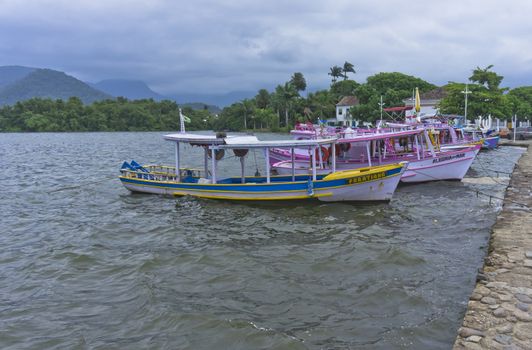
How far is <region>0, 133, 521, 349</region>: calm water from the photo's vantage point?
7.83 meters

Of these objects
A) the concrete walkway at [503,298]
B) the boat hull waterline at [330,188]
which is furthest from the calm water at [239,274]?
the concrete walkway at [503,298]

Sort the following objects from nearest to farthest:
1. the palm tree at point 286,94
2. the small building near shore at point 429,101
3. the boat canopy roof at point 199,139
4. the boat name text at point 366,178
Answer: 1. the boat name text at point 366,178
2. the boat canopy roof at point 199,139
3. the small building near shore at point 429,101
4. the palm tree at point 286,94

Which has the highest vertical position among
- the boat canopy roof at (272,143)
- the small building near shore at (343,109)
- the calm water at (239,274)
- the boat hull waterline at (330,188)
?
the small building near shore at (343,109)

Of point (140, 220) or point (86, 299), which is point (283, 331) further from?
point (140, 220)

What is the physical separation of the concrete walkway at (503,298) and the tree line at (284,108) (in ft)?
73.6

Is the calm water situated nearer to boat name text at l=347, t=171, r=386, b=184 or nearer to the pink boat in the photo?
boat name text at l=347, t=171, r=386, b=184

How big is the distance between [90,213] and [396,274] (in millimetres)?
13754

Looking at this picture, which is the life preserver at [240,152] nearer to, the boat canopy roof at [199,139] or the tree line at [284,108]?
the boat canopy roof at [199,139]

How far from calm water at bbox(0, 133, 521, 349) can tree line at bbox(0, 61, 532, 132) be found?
58.9 ft

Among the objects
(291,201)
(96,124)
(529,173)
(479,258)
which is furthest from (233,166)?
(96,124)

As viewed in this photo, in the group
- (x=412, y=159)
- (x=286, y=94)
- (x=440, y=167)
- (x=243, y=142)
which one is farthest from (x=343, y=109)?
(x=243, y=142)

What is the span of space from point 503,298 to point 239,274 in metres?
5.97

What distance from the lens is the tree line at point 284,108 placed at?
5588cm

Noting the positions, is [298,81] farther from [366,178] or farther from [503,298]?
[503,298]
